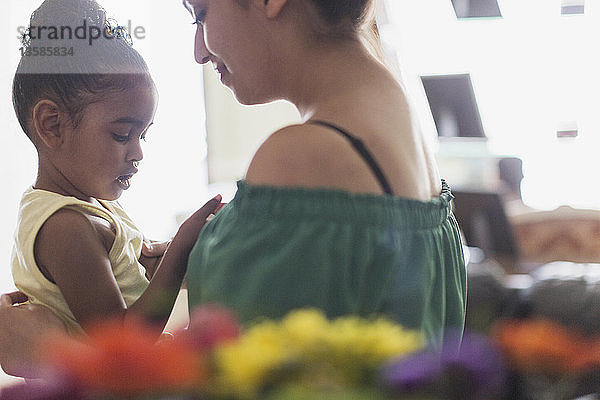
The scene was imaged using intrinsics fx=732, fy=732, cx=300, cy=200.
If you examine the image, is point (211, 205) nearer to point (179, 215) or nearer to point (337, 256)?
point (337, 256)

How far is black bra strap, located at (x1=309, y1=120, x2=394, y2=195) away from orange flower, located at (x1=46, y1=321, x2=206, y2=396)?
0.25 m

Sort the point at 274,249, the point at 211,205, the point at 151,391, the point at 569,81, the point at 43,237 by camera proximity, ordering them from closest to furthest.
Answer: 1. the point at 151,391
2. the point at 274,249
3. the point at 211,205
4. the point at 43,237
5. the point at 569,81

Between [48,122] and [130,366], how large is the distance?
0.42 meters

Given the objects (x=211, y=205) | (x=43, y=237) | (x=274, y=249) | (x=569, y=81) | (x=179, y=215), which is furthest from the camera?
(x=569, y=81)

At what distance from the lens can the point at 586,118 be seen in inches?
113

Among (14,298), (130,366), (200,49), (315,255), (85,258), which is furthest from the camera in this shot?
(14,298)

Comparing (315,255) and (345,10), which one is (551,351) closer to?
(315,255)

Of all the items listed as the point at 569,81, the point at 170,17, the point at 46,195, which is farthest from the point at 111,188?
the point at 569,81

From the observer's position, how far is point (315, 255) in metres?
0.37

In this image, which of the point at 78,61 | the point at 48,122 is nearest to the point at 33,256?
the point at 48,122

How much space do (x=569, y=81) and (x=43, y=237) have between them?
98.4 inches

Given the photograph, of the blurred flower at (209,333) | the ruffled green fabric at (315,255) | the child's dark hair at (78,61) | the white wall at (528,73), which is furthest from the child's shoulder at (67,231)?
the white wall at (528,73)

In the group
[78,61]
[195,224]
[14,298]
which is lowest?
[14,298]

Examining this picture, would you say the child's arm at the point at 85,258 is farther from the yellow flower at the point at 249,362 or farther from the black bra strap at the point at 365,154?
the yellow flower at the point at 249,362
